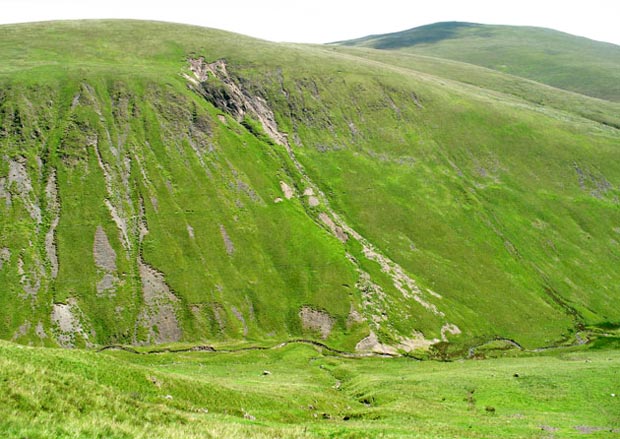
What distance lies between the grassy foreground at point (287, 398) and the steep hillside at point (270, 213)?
18.5 m

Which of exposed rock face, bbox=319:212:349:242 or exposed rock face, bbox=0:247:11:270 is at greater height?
exposed rock face, bbox=0:247:11:270

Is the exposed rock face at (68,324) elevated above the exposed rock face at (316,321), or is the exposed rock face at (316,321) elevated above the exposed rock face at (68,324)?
the exposed rock face at (68,324)

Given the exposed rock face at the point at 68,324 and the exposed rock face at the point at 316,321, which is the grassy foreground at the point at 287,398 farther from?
the exposed rock face at the point at 316,321

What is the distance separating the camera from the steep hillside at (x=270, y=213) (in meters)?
97.4

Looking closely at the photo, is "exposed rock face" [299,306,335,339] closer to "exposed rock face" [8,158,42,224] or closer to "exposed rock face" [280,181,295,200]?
"exposed rock face" [280,181,295,200]

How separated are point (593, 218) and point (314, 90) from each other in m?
123

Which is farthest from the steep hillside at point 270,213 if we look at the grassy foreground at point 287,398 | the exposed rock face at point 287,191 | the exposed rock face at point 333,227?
the grassy foreground at point 287,398

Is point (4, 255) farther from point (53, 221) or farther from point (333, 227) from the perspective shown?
point (333, 227)

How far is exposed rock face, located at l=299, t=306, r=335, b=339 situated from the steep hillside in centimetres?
57

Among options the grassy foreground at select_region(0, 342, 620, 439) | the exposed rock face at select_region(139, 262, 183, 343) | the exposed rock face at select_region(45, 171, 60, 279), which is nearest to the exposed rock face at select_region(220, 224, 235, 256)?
the exposed rock face at select_region(139, 262, 183, 343)

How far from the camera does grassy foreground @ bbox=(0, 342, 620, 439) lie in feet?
79.6

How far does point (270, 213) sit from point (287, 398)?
84.5 meters

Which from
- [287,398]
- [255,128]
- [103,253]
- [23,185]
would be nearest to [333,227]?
[255,128]

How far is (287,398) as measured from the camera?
48.5 metres
